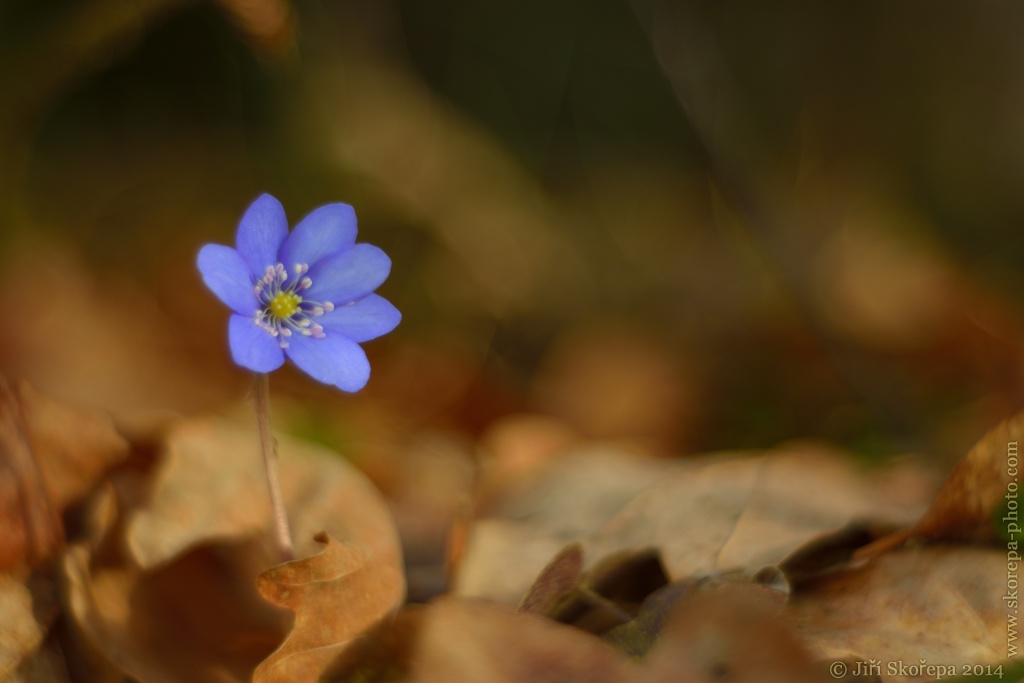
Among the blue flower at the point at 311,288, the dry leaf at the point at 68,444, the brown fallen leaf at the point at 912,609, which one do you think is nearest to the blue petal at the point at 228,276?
the blue flower at the point at 311,288

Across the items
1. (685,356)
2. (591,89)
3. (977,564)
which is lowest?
(977,564)

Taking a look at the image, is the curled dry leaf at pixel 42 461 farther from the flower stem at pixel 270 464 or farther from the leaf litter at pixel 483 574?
the flower stem at pixel 270 464

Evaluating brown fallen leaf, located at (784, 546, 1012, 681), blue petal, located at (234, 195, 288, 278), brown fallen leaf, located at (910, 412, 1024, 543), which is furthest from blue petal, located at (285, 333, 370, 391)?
brown fallen leaf, located at (910, 412, 1024, 543)

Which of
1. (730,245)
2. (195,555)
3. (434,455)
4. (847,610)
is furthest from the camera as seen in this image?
(730,245)

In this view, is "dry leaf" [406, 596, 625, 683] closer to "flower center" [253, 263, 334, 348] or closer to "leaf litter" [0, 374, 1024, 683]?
"leaf litter" [0, 374, 1024, 683]

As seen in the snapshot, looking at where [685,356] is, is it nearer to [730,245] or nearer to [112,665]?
[730,245]

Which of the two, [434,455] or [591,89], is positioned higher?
[591,89]

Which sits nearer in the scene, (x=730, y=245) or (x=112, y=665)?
(x=112, y=665)

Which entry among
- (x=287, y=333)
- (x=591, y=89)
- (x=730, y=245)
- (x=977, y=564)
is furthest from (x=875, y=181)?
(x=287, y=333)

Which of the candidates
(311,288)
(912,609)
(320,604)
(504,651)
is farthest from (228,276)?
(912,609)
